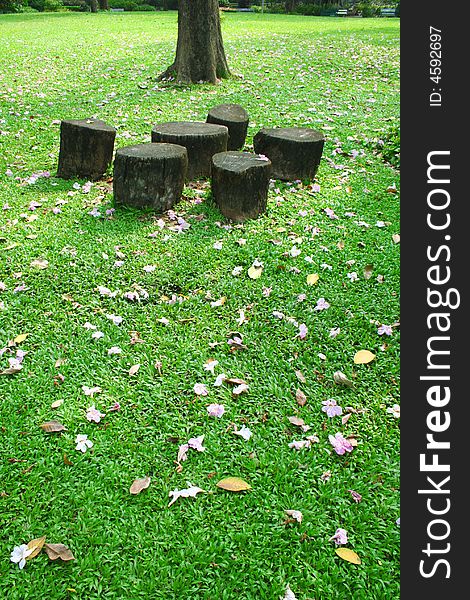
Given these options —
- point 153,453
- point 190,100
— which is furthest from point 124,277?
point 190,100

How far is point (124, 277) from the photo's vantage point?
4227 mm

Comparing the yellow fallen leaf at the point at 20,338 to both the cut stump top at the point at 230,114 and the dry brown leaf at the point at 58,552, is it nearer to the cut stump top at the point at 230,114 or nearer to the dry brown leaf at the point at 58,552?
the dry brown leaf at the point at 58,552

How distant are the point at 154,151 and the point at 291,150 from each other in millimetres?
1487

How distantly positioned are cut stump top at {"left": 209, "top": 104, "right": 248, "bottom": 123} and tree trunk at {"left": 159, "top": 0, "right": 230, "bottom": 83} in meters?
3.82

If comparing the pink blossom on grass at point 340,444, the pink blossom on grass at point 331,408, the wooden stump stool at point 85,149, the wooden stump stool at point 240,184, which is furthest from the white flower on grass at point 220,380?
the wooden stump stool at point 85,149

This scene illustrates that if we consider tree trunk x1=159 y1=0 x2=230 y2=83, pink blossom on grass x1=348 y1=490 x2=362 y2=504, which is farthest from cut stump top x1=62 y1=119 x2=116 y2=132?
tree trunk x1=159 y1=0 x2=230 y2=83

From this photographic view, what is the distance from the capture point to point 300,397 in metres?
3.18

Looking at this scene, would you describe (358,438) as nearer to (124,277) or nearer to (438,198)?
(438,198)

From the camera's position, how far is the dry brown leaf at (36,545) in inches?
91.7

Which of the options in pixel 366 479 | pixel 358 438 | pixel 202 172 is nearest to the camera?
pixel 366 479

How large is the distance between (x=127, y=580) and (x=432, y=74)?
2591 mm

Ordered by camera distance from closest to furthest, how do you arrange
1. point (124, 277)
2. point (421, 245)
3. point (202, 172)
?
point (421, 245)
point (124, 277)
point (202, 172)

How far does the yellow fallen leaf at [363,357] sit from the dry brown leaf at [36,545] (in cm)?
202

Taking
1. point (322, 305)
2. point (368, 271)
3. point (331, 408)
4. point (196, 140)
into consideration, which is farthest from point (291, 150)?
point (331, 408)
